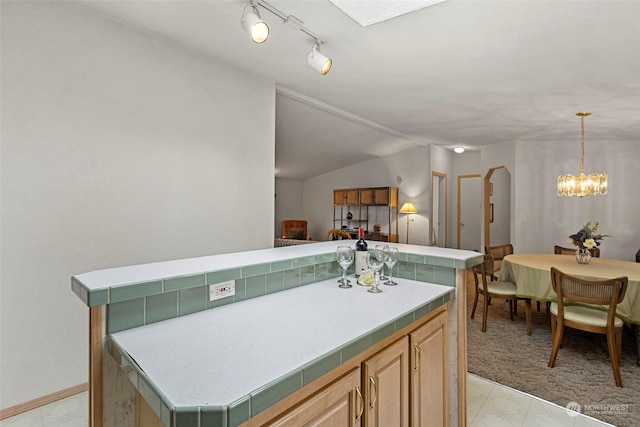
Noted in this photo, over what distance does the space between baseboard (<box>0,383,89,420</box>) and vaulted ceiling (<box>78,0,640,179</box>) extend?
8.58 ft

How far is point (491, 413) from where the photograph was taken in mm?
2100

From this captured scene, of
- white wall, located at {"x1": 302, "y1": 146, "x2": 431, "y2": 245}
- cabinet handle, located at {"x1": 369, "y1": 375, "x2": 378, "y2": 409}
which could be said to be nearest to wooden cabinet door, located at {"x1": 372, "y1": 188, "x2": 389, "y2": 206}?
white wall, located at {"x1": 302, "y1": 146, "x2": 431, "y2": 245}

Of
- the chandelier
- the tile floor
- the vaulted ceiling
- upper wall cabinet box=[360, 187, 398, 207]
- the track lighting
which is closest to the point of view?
the track lighting

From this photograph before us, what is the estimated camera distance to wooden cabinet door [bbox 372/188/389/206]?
7.30m

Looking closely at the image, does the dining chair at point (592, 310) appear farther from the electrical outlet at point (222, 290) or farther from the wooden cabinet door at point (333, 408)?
the electrical outlet at point (222, 290)

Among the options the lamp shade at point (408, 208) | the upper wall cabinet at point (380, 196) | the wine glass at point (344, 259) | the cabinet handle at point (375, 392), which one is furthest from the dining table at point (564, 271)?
the upper wall cabinet at point (380, 196)

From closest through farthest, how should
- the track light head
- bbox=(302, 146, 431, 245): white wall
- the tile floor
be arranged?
the tile floor < the track light head < bbox=(302, 146, 431, 245): white wall

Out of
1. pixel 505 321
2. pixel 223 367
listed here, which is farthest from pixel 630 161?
pixel 223 367

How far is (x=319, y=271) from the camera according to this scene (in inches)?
71.7

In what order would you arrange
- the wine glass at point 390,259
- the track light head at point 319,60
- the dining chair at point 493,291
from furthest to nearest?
the dining chair at point 493,291
the track light head at point 319,60
the wine glass at point 390,259

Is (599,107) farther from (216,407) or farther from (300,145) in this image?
(216,407)

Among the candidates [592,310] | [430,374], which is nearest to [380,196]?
[592,310]

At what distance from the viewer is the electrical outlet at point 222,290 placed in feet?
4.44

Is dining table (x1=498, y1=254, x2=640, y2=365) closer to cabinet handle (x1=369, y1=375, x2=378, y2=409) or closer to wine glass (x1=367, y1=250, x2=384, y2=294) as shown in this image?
wine glass (x1=367, y1=250, x2=384, y2=294)
